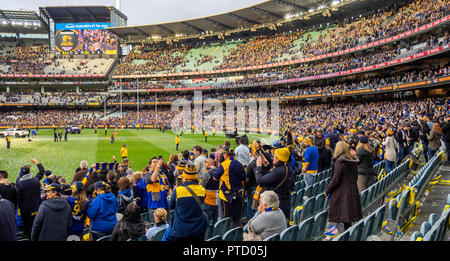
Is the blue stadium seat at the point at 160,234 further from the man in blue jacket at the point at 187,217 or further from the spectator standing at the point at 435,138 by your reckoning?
the spectator standing at the point at 435,138

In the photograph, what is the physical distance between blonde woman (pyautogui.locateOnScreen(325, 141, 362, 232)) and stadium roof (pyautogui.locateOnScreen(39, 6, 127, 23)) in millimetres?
91249

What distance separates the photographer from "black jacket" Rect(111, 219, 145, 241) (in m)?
4.56

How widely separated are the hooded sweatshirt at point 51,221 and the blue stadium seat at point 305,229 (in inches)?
139

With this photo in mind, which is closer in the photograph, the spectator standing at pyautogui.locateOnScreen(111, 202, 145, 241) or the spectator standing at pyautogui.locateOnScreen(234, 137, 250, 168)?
the spectator standing at pyautogui.locateOnScreen(111, 202, 145, 241)

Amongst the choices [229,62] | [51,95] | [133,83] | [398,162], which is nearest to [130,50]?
[133,83]

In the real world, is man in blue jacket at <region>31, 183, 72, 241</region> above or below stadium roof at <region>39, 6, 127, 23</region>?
below

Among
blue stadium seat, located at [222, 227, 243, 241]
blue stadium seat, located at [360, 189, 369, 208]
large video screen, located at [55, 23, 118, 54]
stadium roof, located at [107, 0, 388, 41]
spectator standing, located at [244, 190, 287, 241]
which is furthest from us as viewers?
large video screen, located at [55, 23, 118, 54]

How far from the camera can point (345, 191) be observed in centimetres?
534

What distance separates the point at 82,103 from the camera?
72.3m

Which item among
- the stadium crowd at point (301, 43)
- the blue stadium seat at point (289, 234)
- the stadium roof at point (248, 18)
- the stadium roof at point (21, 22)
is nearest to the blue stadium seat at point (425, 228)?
the blue stadium seat at point (289, 234)

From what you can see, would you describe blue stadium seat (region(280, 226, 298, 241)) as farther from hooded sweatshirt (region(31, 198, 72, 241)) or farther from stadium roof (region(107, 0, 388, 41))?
stadium roof (region(107, 0, 388, 41))

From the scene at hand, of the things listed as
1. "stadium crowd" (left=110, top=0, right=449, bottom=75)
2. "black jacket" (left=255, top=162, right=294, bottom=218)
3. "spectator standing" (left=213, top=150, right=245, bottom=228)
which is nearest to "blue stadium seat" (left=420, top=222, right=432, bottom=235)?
"black jacket" (left=255, top=162, right=294, bottom=218)

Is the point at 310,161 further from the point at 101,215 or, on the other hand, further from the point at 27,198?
the point at 27,198
